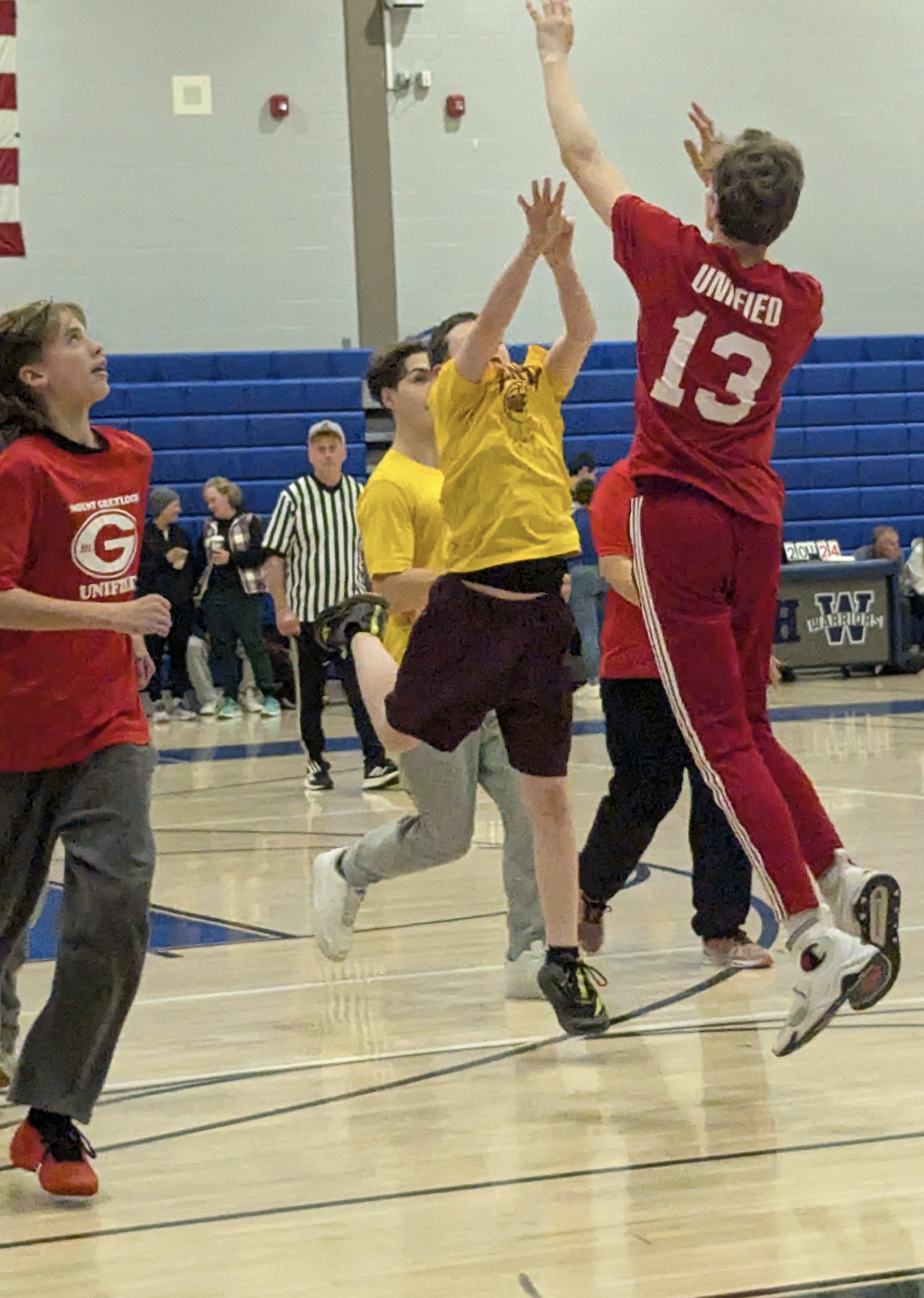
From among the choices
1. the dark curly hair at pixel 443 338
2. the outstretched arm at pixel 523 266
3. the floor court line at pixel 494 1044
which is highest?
the outstretched arm at pixel 523 266

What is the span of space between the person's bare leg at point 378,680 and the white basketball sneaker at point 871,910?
110 cm

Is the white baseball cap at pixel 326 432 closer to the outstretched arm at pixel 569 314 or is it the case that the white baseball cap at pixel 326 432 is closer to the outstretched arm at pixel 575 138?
the outstretched arm at pixel 569 314

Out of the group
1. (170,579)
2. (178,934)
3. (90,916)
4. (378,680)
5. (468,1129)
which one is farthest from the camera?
(170,579)

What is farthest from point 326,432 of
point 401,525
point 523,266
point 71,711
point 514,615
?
point 71,711

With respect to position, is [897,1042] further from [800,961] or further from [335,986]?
[335,986]

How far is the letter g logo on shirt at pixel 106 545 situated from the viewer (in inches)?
130

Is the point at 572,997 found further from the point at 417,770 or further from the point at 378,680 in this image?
the point at 378,680

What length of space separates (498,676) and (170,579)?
31.7ft

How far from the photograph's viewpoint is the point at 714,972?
469cm

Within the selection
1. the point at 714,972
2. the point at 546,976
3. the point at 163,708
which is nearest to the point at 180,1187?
the point at 546,976

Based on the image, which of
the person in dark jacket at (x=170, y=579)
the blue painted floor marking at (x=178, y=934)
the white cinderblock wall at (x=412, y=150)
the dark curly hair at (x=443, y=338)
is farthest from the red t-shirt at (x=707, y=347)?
the white cinderblock wall at (x=412, y=150)

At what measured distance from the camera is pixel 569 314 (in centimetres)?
400

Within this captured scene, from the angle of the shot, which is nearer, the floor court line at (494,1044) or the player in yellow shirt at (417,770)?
the floor court line at (494,1044)

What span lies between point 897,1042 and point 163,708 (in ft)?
35.3
